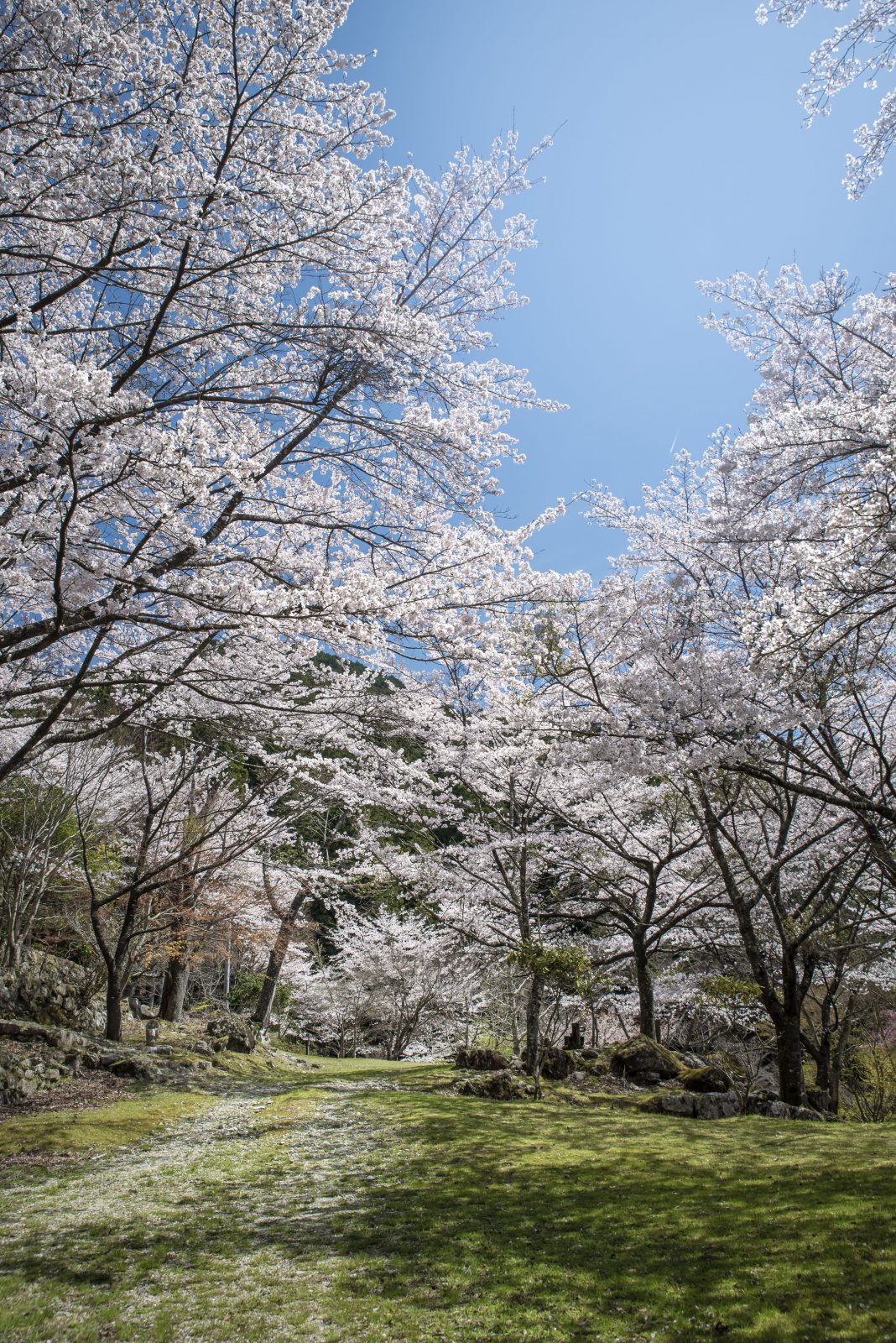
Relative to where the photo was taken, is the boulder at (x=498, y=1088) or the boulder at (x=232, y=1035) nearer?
the boulder at (x=498, y=1088)

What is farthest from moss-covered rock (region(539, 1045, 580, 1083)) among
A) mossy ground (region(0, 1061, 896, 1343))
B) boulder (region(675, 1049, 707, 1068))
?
mossy ground (region(0, 1061, 896, 1343))

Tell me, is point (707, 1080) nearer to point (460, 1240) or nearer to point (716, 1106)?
point (716, 1106)

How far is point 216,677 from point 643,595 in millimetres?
4694

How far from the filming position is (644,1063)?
10.7 metres

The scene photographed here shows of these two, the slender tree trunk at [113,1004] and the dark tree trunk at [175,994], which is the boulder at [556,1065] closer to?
the slender tree trunk at [113,1004]

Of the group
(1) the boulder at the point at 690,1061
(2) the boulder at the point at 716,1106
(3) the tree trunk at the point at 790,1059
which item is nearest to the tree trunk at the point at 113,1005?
(2) the boulder at the point at 716,1106

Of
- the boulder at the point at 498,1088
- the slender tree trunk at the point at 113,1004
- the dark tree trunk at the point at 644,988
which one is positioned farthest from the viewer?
the dark tree trunk at the point at 644,988

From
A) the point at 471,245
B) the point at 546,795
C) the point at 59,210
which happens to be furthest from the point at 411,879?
the point at 59,210

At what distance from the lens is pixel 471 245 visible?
210 inches

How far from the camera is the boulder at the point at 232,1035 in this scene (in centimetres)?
1402

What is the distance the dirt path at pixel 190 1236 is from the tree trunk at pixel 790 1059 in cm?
546

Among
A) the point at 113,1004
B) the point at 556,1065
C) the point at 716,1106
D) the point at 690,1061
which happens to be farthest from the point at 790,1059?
the point at 113,1004

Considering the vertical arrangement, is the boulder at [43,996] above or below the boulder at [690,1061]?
above

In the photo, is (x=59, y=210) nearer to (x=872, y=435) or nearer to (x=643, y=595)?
(x=872, y=435)
